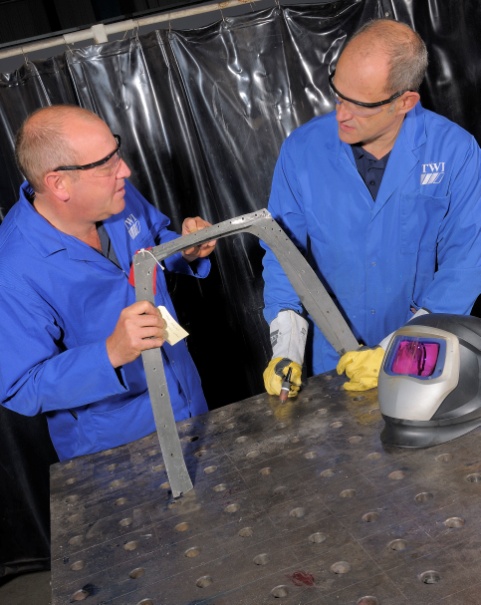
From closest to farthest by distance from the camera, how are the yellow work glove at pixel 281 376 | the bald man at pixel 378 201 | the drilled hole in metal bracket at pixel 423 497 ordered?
the drilled hole in metal bracket at pixel 423 497, the yellow work glove at pixel 281 376, the bald man at pixel 378 201

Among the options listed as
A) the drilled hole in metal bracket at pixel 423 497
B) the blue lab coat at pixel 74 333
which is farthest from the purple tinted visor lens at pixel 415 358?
the blue lab coat at pixel 74 333

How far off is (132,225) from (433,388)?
3.91 feet

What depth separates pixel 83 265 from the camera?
2.21 metres

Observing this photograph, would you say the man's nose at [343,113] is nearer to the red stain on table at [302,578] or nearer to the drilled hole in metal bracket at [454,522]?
the drilled hole in metal bracket at [454,522]

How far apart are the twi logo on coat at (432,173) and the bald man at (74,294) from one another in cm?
75

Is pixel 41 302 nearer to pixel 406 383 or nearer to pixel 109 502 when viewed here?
pixel 109 502

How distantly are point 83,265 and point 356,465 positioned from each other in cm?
102

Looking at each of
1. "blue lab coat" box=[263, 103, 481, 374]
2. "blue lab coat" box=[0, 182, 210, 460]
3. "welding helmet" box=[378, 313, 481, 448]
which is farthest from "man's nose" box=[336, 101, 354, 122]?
"welding helmet" box=[378, 313, 481, 448]

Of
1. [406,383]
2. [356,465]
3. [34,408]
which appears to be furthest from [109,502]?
[406,383]

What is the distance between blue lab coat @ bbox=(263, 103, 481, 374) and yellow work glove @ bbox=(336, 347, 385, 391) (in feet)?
1.15

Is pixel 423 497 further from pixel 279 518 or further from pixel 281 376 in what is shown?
pixel 281 376

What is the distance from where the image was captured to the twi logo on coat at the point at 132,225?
2412mm

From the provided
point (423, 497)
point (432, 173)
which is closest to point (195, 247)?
point (432, 173)

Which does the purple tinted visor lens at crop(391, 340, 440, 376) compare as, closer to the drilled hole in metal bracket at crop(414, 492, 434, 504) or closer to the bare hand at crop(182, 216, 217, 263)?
the drilled hole in metal bracket at crop(414, 492, 434, 504)
